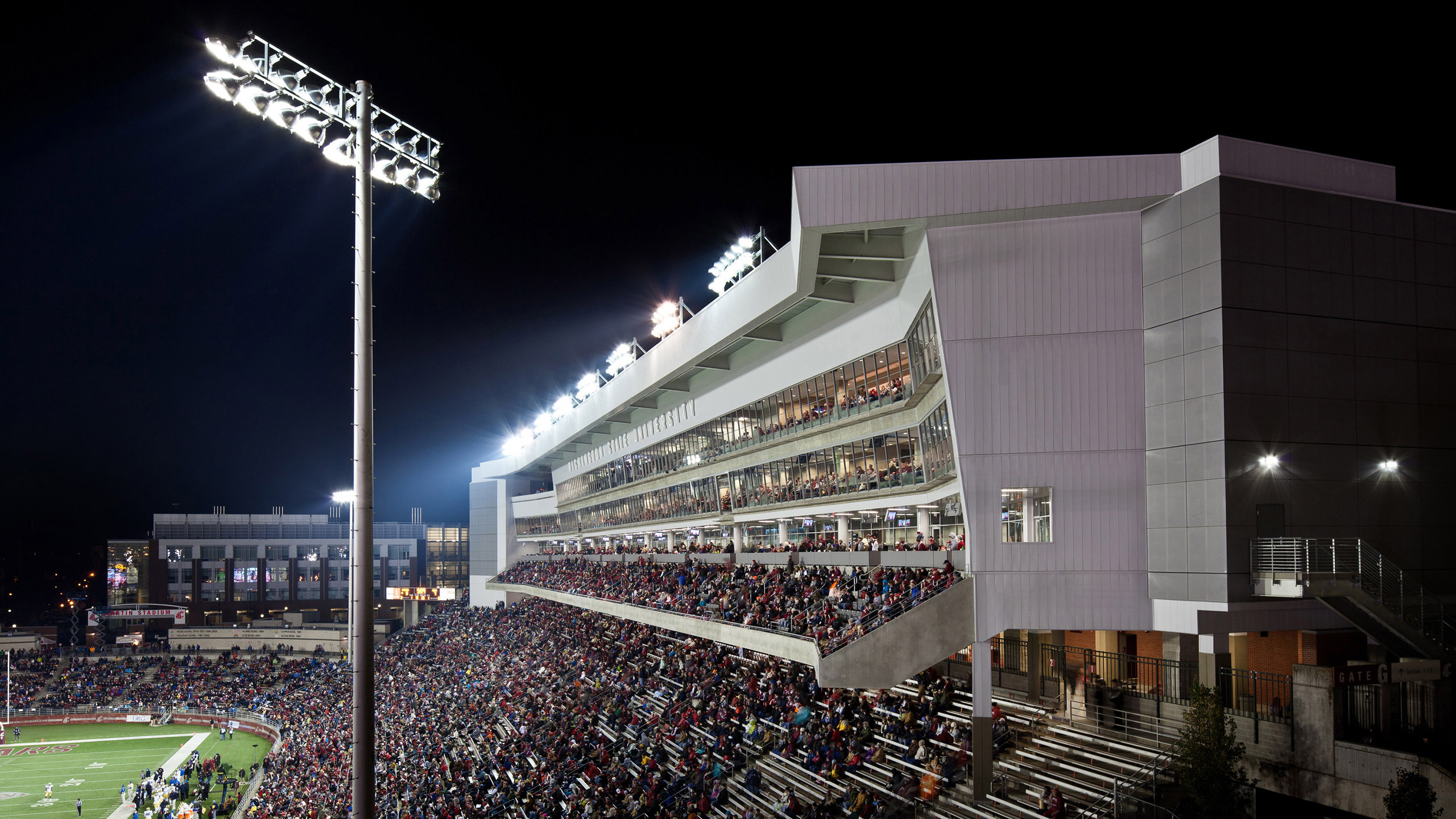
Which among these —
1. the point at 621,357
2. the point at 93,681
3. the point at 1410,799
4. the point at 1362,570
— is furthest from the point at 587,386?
the point at 1410,799

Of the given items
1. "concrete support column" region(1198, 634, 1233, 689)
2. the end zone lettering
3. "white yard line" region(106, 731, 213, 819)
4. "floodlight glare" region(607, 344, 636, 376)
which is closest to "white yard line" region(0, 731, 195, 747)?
"white yard line" region(106, 731, 213, 819)

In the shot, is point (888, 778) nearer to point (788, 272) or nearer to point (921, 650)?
point (921, 650)

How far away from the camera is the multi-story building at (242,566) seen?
341 ft

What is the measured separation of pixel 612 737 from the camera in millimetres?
35156

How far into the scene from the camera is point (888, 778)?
23.0 metres

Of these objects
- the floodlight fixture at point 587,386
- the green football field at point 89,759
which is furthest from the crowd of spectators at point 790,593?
the green football field at point 89,759

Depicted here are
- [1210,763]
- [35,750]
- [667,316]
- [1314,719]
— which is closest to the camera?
[1210,763]

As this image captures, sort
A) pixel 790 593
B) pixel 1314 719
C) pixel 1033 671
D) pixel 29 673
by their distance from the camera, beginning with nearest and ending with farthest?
1. pixel 1314 719
2. pixel 1033 671
3. pixel 790 593
4. pixel 29 673

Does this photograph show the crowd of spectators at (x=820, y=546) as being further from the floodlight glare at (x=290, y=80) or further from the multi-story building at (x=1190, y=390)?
the floodlight glare at (x=290, y=80)

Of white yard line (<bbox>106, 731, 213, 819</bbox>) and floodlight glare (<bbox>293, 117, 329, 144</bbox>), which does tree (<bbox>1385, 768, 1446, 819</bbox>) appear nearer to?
floodlight glare (<bbox>293, 117, 329, 144</bbox>)

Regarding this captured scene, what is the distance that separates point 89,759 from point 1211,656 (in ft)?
206

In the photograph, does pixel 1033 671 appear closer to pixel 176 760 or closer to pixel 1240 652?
pixel 1240 652

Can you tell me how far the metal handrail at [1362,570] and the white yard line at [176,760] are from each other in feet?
160

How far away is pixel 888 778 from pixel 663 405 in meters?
31.9
